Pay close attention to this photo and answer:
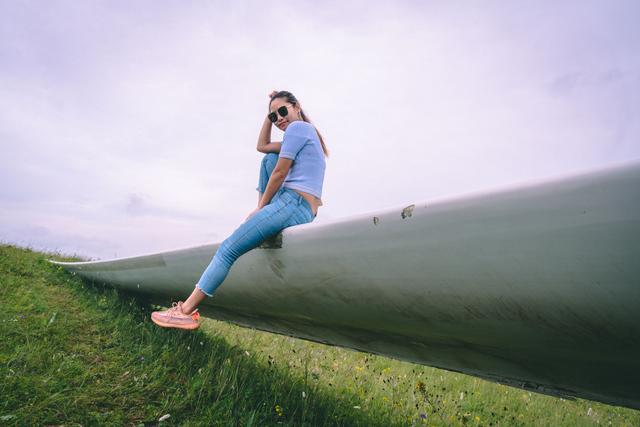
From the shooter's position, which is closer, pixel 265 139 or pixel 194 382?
pixel 194 382

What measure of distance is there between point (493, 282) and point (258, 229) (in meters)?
1.17

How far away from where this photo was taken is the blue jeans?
202 cm

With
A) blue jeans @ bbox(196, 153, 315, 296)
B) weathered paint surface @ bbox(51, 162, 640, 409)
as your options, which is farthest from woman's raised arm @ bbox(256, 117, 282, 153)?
weathered paint surface @ bbox(51, 162, 640, 409)

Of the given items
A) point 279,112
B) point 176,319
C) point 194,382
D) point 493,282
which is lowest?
point 194,382

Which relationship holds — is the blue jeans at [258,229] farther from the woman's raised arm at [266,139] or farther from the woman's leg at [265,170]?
the woman's raised arm at [266,139]

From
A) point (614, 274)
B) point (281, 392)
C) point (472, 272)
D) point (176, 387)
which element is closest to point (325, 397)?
point (281, 392)

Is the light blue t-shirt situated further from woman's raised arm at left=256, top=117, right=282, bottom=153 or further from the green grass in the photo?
the green grass

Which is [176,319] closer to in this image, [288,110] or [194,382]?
[194,382]

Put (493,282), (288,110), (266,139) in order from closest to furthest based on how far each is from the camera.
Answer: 1. (493,282)
2. (288,110)
3. (266,139)

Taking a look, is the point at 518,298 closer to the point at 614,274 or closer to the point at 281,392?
the point at 614,274

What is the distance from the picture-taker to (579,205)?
3.34 ft

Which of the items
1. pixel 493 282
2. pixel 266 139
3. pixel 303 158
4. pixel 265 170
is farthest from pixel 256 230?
pixel 493 282

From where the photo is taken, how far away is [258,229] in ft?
6.61

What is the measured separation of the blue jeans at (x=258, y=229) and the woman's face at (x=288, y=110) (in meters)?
0.53
